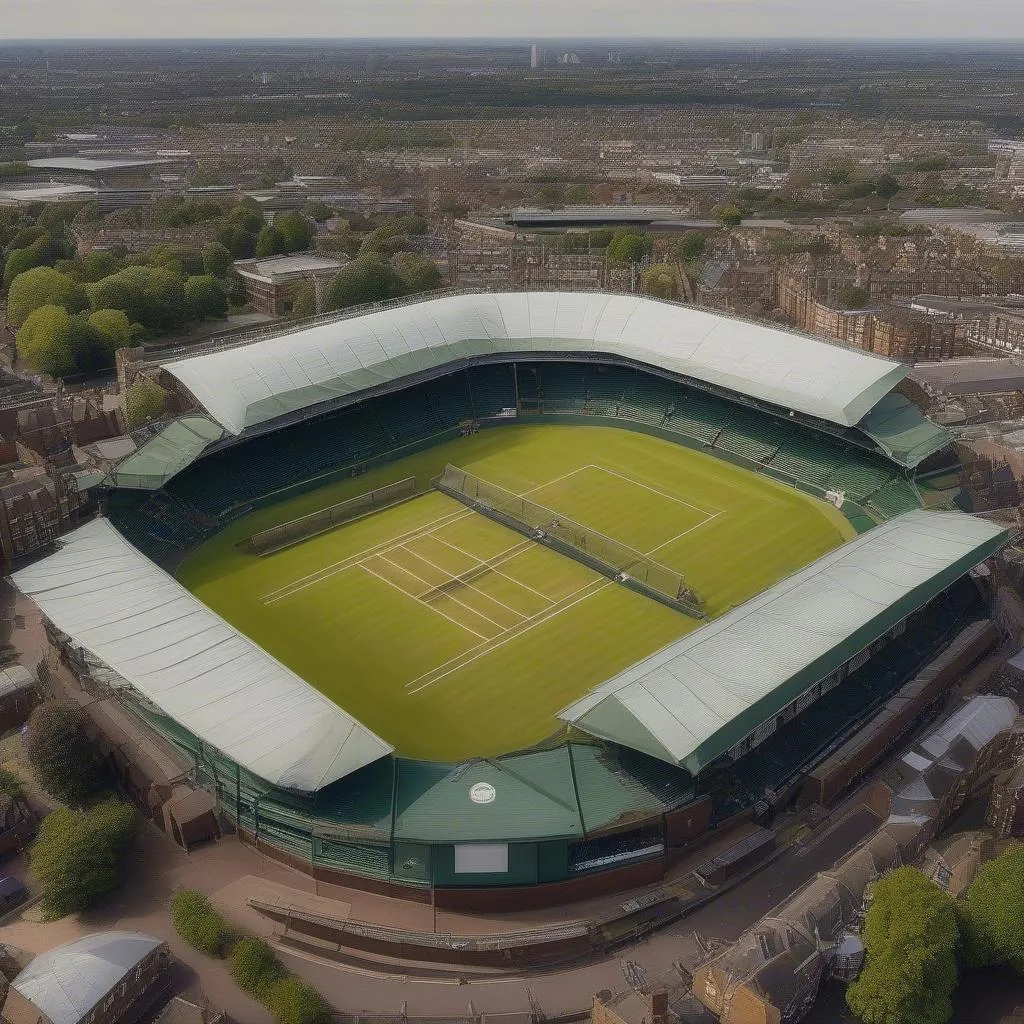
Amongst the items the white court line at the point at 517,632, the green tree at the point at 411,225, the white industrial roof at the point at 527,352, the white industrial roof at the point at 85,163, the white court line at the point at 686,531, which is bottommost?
the white industrial roof at the point at 85,163

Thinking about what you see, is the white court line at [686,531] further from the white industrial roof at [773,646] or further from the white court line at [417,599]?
the white court line at [417,599]

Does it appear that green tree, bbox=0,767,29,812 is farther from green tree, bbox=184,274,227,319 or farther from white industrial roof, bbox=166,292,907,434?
green tree, bbox=184,274,227,319

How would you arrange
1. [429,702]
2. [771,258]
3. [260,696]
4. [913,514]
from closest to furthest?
[260,696] < [429,702] < [913,514] < [771,258]

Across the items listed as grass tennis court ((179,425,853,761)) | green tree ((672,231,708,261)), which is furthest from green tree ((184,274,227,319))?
green tree ((672,231,708,261))

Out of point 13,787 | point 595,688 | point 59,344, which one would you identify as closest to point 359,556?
point 595,688

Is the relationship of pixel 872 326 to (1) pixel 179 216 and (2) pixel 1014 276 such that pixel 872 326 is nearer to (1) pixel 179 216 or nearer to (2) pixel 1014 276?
(2) pixel 1014 276

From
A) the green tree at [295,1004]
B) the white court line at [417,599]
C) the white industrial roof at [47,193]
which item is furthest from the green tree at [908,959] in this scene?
the white industrial roof at [47,193]

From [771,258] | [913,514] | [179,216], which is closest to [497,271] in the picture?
[771,258]
